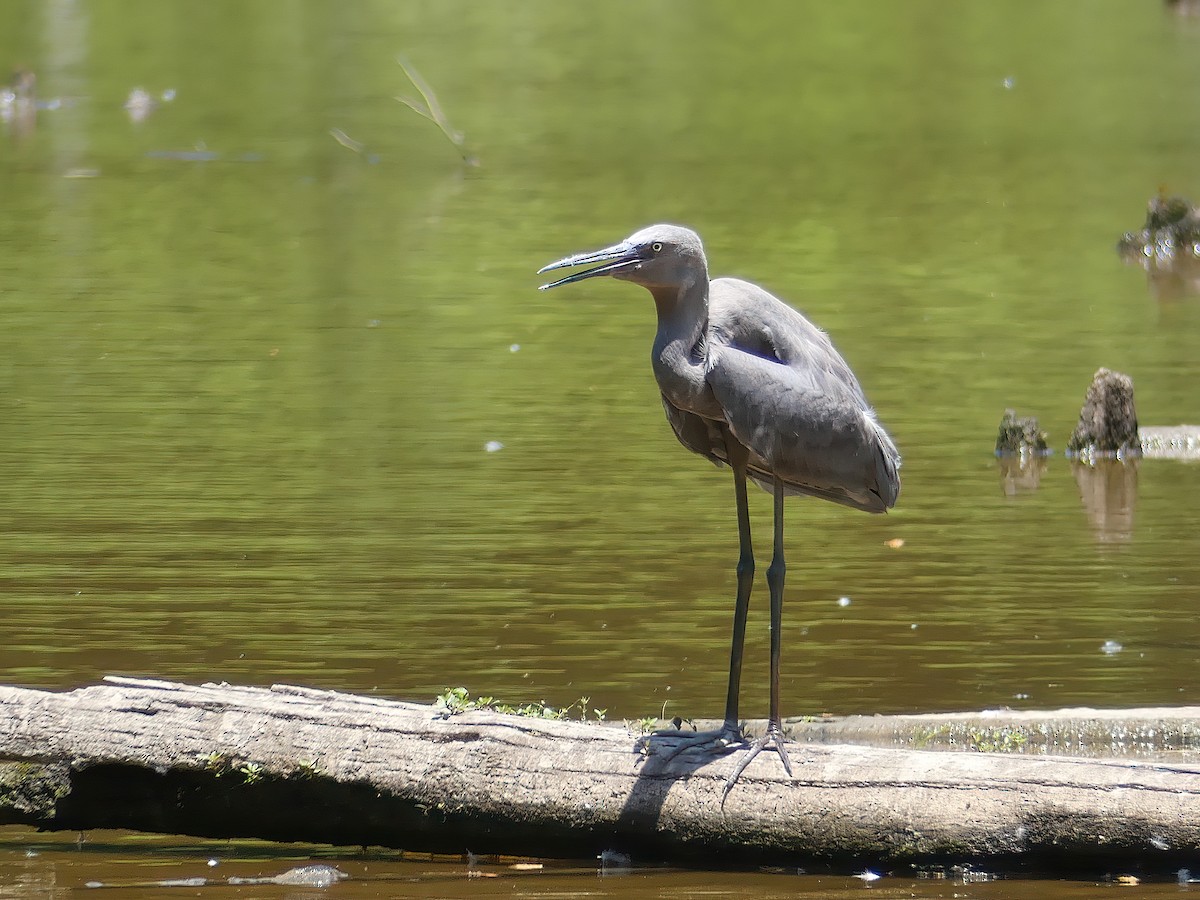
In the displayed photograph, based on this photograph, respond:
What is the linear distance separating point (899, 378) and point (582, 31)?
35.2 meters

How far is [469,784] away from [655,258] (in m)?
1.87

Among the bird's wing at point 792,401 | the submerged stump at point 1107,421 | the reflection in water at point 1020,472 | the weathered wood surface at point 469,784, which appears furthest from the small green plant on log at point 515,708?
the submerged stump at point 1107,421

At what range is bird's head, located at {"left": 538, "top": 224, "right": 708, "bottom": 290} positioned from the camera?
22.6 feet

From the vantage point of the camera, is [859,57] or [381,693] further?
[859,57]

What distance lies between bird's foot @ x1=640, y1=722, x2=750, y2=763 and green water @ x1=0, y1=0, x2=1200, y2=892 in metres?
1.48

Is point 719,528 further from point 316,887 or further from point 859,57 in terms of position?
point 859,57

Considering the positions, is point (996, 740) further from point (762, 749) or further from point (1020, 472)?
point (1020, 472)

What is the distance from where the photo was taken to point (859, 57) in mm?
43250

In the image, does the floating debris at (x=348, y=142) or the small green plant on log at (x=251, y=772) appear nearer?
the small green plant on log at (x=251, y=772)

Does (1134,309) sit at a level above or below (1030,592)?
above

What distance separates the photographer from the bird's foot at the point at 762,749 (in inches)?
281

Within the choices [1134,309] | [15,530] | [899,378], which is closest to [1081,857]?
[15,530]

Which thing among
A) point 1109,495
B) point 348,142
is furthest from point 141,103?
point 1109,495

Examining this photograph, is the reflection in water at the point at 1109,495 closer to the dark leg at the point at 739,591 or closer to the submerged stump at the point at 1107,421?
the submerged stump at the point at 1107,421
